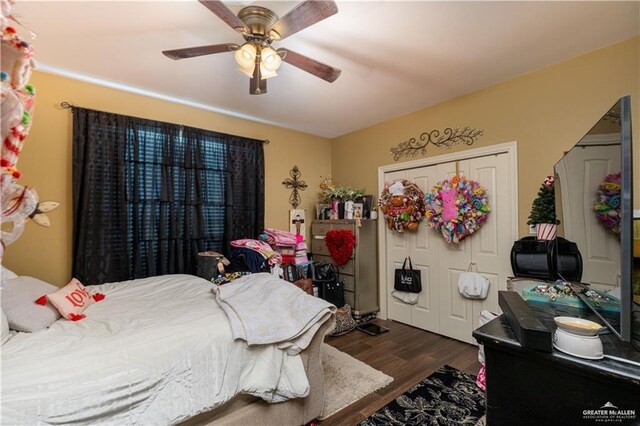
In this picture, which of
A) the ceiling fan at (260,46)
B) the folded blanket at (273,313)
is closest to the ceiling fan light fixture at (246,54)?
the ceiling fan at (260,46)

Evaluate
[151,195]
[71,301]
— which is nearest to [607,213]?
[71,301]

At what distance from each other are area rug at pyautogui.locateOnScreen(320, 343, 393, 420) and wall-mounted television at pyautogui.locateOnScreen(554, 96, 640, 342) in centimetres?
151

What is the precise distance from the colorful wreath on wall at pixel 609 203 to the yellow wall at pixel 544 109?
124 cm

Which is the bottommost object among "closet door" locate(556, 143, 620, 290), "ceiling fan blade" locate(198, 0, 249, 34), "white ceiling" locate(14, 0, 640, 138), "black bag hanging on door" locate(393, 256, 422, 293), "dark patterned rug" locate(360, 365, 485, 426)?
"dark patterned rug" locate(360, 365, 485, 426)

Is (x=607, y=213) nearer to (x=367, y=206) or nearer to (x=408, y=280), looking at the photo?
(x=408, y=280)

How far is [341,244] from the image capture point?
344 cm

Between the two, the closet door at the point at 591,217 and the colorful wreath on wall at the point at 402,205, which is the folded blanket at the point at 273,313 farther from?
the colorful wreath on wall at the point at 402,205

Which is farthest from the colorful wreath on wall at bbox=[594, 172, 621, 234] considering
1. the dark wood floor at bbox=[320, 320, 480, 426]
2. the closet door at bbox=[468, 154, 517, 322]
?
the dark wood floor at bbox=[320, 320, 480, 426]

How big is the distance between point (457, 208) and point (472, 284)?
30.1 inches

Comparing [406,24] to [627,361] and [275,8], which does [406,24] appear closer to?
[275,8]

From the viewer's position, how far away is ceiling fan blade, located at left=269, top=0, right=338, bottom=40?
1.29m

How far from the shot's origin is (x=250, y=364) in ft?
4.96

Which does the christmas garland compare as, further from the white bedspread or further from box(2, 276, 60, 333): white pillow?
box(2, 276, 60, 333): white pillow

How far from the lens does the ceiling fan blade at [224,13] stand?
1280mm
